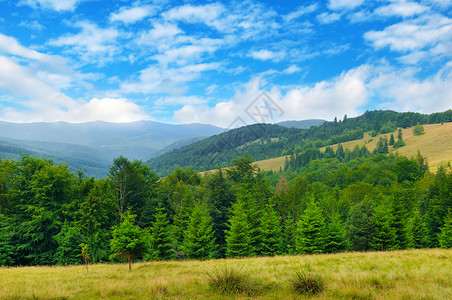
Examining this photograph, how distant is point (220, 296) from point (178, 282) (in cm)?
262

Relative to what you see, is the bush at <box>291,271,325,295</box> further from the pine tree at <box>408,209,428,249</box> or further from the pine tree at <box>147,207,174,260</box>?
the pine tree at <box>408,209,428,249</box>

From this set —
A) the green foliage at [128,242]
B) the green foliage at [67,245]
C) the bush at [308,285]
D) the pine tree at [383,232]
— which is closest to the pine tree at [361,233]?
the pine tree at [383,232]

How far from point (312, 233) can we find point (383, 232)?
1264 cm

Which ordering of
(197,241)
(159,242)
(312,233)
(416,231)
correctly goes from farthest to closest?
(416,231) < (312,233) < (197,241) < (159,242)

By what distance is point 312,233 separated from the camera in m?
34.2

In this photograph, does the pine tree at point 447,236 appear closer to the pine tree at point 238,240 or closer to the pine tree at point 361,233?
the pine tree at point 361,233

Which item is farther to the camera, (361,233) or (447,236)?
(361,233)

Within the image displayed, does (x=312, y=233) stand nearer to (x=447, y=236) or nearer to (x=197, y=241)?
(x=197, y=241)

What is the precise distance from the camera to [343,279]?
975 centimetres

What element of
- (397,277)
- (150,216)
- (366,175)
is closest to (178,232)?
(150,216)

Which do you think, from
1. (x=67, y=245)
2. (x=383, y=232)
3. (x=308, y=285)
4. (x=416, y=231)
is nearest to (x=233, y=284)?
(x=308, y=285)

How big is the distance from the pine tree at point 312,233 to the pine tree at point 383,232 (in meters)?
10.3

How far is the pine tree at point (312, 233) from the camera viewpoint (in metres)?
33.4

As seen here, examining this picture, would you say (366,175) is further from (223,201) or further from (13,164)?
(13,164)
